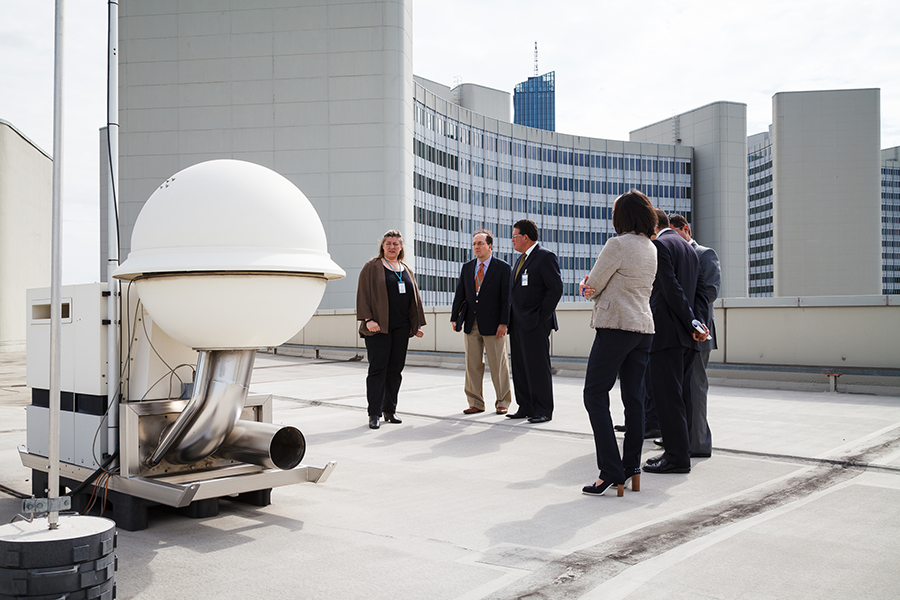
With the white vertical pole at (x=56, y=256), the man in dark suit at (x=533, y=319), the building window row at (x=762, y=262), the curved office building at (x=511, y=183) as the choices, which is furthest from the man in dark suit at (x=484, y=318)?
the building window row at (x=762, y=262)

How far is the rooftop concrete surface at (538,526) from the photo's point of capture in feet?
9.30

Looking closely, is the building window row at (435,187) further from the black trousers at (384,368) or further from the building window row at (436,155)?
the black trousers at (384,368)

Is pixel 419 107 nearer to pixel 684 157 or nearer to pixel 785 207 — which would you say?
pixel 684 157

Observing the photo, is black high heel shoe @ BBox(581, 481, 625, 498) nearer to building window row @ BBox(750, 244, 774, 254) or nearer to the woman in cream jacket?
the woman in cream jacket

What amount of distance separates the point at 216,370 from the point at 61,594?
5.50 ft

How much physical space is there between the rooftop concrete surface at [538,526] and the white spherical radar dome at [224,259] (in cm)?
109

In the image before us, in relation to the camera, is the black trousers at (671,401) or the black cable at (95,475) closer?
the black cable at (95,475)

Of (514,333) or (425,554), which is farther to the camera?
(514,333)

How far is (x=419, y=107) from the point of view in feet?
220

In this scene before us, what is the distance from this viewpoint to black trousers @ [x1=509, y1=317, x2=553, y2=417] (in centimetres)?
732

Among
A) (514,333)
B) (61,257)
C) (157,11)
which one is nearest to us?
(61,257)

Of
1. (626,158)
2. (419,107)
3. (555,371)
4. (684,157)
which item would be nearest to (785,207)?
(684,157)

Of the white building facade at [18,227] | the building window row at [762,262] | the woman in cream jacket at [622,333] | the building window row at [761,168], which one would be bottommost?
the woman in cream jacket at [622,333]

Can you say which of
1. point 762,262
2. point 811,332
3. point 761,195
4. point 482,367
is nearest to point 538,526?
point 482,367
